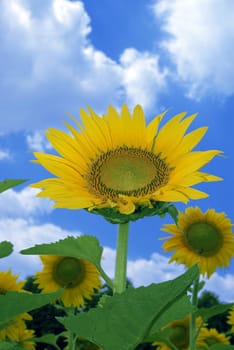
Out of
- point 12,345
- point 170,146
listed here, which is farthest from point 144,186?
point 12,345

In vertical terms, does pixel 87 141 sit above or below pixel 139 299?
above

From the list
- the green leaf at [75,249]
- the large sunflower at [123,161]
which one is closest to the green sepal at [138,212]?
the large sunflower at [123,161]

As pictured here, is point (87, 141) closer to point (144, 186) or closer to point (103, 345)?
point (144, 186)

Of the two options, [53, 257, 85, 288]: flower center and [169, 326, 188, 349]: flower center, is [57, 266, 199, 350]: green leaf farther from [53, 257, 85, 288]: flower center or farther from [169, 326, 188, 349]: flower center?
[169, 326, 188, 349]: flower center

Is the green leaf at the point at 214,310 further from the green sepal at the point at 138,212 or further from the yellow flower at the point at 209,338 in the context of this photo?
the yellow flower at the point at 209,338

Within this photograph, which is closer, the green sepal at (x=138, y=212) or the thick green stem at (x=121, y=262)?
the thick green stem at (x=121, y=262)

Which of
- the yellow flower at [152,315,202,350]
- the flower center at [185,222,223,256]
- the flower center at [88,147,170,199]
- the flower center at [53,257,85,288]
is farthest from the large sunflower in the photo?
the yellow flower at [152,315,202,350]
